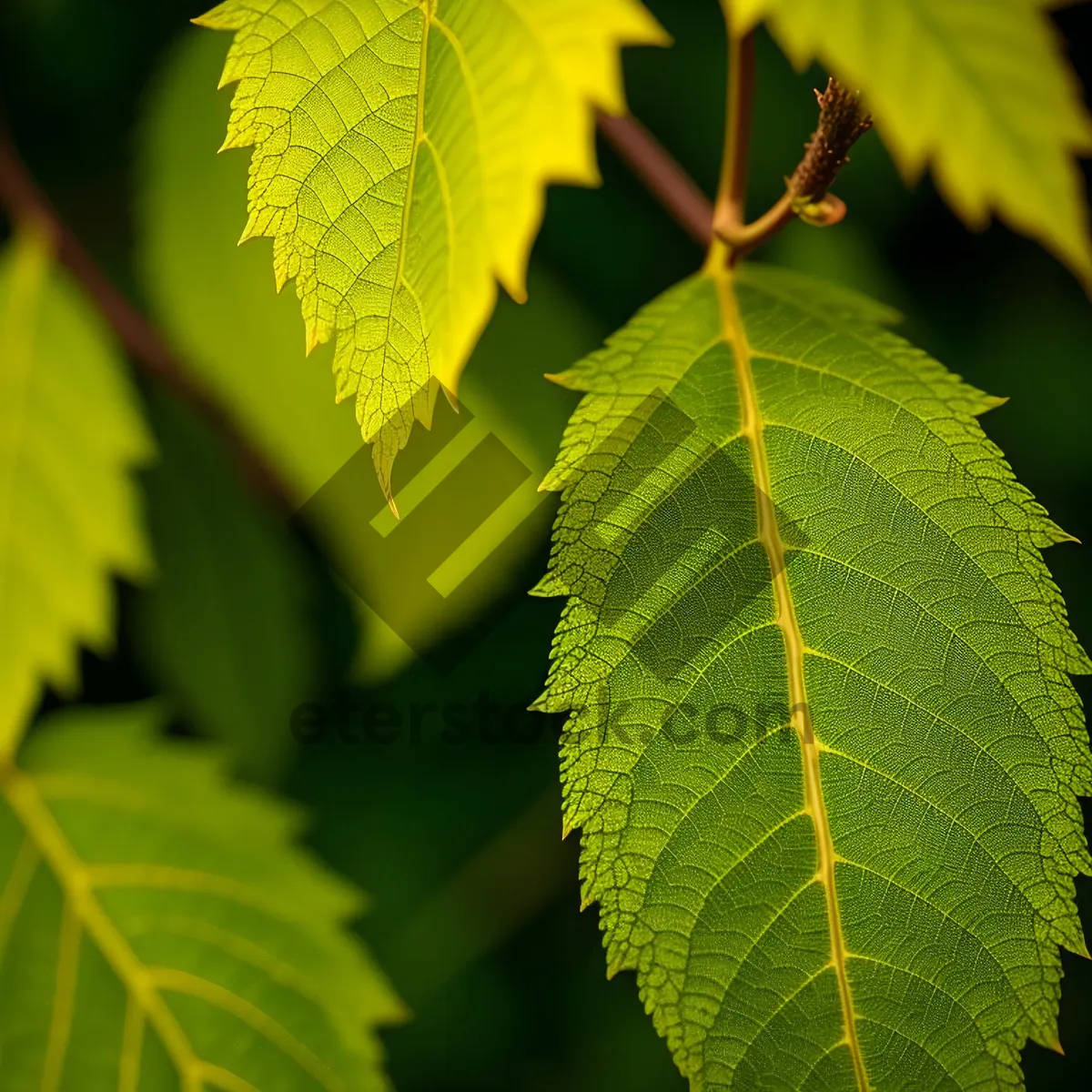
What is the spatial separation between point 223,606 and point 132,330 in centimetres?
28

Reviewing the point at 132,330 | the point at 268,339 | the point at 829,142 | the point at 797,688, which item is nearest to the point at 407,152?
the point at 829,142

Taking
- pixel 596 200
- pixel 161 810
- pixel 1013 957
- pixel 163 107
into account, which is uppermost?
pixel 163 107

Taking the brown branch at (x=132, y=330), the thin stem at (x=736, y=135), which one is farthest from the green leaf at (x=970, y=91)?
the brown branch at (x=132, y=330)

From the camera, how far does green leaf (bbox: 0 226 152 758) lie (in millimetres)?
769

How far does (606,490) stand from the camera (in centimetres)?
49

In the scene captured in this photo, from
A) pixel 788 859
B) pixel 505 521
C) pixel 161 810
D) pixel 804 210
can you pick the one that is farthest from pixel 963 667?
pixel 161 810

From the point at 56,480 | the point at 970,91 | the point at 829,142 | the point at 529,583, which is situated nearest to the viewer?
the point at 970,91

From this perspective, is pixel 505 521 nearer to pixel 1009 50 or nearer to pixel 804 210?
pixel 804 210

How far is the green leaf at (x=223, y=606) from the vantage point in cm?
98

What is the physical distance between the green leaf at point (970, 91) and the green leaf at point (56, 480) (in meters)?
0.65

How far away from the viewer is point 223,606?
1.01 meters

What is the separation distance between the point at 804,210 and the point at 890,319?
125 millimetres

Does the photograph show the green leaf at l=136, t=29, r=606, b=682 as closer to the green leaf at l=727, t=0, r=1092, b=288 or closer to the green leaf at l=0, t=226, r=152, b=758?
the green leaf at l=0, t=226, r=152, b=758

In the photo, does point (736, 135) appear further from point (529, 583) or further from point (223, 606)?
point (223, 606)
